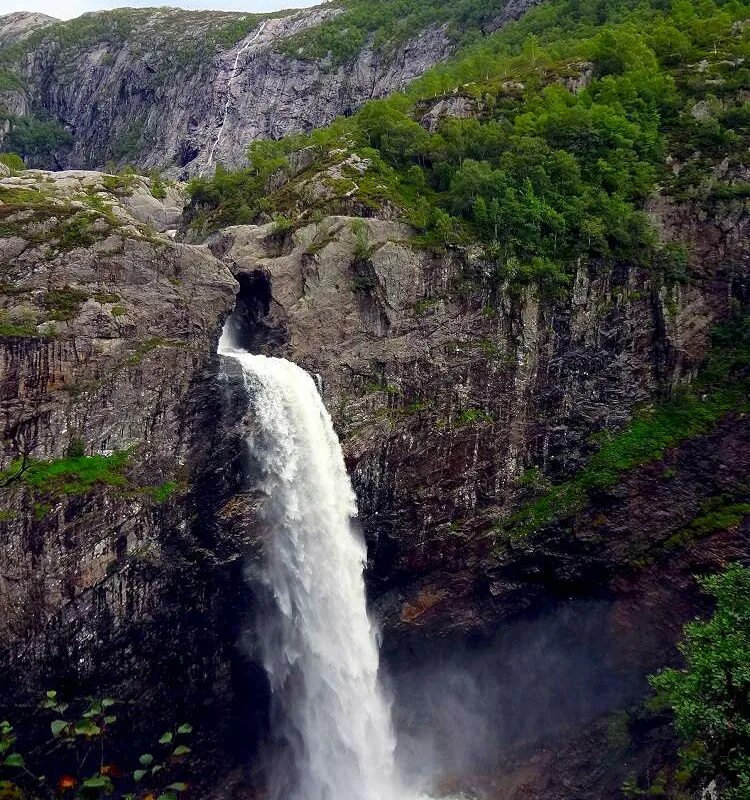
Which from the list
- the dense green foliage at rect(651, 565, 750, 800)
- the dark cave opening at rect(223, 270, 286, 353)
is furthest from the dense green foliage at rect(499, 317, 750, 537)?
the dark cave opening at rect(223, 270, 286, 353)

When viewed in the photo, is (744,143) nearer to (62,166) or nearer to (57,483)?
(57,483)

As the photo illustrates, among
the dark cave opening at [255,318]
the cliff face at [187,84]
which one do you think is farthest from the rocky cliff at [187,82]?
the dark cave opening at [255,318]

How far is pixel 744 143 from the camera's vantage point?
36875mm

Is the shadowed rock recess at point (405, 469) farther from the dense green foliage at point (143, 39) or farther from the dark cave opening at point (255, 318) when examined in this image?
the dense green foliage at point (143, 39)

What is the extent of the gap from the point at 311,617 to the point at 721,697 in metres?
15.1

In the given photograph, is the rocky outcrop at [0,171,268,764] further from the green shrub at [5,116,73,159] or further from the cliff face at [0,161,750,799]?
the green shrub at [5,116,73,159]

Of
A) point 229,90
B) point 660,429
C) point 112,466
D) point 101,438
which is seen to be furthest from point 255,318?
point 229,90

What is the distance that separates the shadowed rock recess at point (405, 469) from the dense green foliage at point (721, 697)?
4329mm

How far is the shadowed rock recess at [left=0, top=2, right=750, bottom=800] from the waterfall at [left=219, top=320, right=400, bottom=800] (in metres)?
0.84

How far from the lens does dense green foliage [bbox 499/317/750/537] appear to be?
32.2 m

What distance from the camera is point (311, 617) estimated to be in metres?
27.4

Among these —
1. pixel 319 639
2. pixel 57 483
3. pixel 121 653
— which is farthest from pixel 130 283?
pixel 319 639

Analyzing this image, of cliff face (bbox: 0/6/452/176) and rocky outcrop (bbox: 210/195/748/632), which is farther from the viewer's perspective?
cliff face (bbox: 0/6/452/176)

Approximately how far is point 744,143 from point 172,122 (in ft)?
284
